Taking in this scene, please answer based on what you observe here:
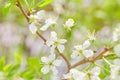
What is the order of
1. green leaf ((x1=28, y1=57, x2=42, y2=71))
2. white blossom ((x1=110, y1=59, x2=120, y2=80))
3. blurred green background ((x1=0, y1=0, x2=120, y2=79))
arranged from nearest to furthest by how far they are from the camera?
white blossom ((x1=110, y1=59, x2=120, y2=80)) → green leaf ((x1=28, y1=57, x2=42, y2=71)) → blurred green background ((x1=0, y1=0, x2=120, y2=79))

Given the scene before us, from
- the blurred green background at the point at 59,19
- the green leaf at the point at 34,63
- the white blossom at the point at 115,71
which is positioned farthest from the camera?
the blurred green background at the point at 59,19

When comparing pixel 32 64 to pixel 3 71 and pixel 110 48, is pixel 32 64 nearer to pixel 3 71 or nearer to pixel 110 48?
pixel 3 71

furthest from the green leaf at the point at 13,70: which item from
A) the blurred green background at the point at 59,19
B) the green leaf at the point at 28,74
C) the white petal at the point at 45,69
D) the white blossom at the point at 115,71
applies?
the blurred green background at the point at 59,19

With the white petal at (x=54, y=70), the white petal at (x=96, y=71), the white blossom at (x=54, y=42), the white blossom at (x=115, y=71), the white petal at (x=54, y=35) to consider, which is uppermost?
the white petal at (x=54, y=35)

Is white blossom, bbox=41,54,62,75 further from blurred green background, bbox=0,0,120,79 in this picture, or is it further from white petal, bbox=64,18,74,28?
blurred green background, bbox=0,0,120,79

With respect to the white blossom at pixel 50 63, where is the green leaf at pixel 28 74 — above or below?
→ below

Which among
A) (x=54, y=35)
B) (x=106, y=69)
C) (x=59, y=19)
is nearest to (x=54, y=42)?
(x=54, y=35)

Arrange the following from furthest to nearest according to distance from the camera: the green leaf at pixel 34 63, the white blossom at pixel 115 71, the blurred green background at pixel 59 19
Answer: the blurred green background at pixel 59 19
the green leaf at pixel 34 63
the white blossom at pixel 115 71

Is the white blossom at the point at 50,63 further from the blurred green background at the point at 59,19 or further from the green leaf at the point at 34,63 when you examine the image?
the blurred green background at the point at 59,19

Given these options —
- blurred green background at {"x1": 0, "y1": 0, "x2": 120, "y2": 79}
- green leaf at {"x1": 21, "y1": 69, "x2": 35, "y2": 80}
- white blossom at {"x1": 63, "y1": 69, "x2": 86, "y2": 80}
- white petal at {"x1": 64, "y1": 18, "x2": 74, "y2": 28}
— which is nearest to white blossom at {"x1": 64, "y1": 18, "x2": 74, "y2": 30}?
white petal at {"x1": 64, "y1": 18, "x2": 74, "y2": 28}
